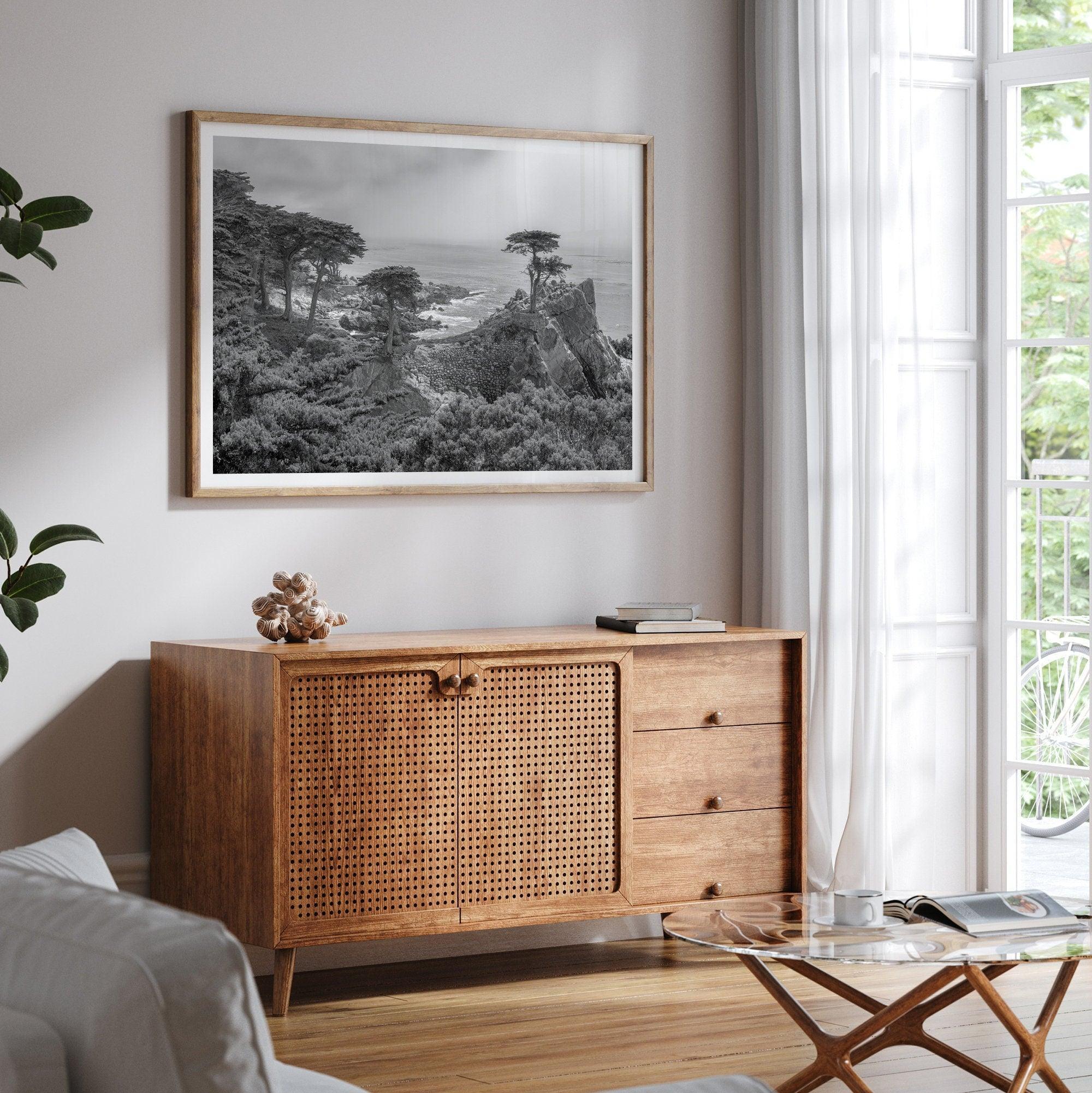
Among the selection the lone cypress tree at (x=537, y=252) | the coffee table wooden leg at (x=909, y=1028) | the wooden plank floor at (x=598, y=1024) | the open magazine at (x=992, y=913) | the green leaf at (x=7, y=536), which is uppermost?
the lone cypress tree at (x=537, y=252)

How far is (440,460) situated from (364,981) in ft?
4.39

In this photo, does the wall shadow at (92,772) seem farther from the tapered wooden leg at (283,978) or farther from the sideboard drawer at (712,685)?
the sideboard drawer at (712,685)

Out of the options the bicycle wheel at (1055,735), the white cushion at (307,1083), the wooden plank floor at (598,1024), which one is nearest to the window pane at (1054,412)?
the bicycle wheel at (1055,735)

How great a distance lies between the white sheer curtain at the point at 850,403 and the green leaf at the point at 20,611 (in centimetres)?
209

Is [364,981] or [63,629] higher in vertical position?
[63,629]

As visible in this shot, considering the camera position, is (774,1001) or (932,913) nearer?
(932,913)

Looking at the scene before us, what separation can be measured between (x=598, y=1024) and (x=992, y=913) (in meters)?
1.07

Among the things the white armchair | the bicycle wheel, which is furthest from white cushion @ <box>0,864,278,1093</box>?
the bicycle wheel

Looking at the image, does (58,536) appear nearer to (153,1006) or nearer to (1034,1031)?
(1034,1031)

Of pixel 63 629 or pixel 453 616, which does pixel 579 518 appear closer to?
pixel 453 616

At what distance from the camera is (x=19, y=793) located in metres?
3.87

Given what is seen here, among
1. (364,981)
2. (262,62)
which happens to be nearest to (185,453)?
(262,62)

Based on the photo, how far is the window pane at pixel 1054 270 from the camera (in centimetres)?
443

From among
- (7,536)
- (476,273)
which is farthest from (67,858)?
(476,273)
